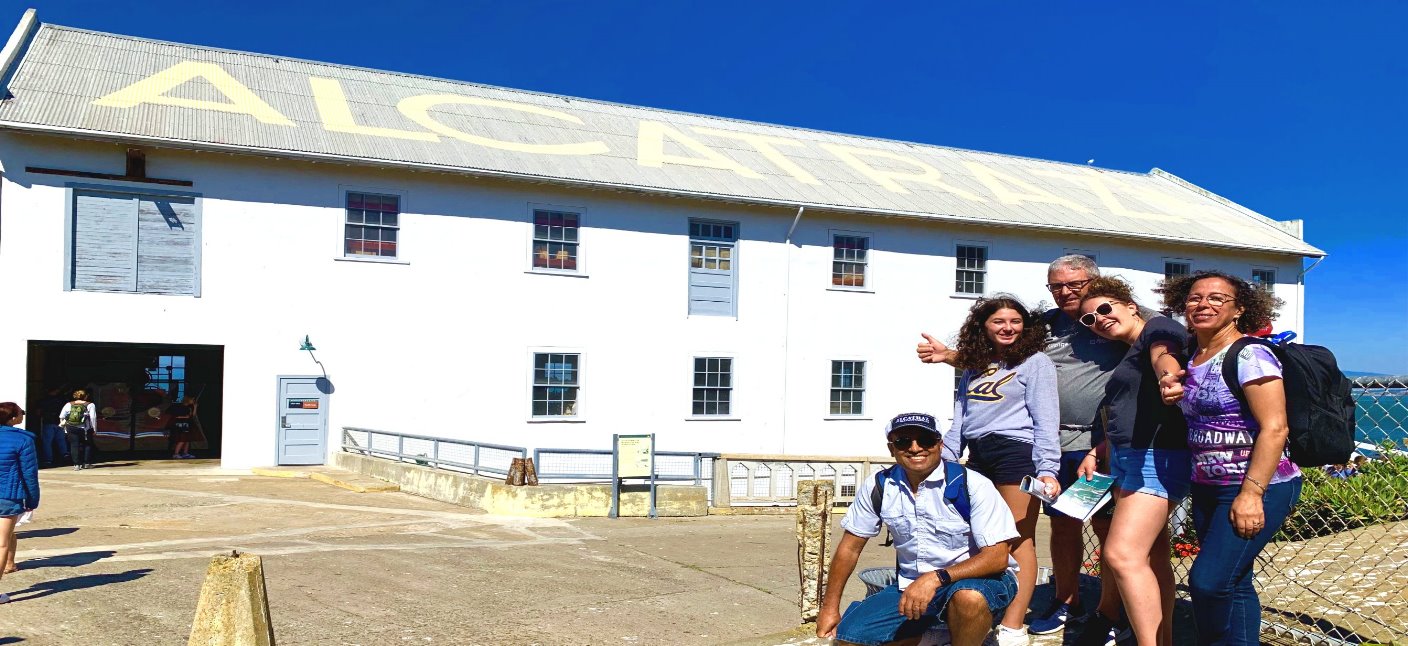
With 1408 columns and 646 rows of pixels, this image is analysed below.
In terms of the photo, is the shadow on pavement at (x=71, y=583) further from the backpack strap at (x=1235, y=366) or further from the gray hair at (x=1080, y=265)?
the backpack strap at (x=1235, y=366)

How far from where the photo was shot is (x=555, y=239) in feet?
67.3

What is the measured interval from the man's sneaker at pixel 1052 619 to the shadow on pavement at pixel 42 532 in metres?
10.3

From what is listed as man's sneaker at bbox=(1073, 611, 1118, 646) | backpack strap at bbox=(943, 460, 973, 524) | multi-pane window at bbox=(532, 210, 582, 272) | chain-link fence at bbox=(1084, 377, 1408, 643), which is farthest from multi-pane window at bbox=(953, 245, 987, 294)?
backpack strap at bbox=(943, 460, 973, 524)

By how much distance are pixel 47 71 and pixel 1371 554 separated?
69.7 ft

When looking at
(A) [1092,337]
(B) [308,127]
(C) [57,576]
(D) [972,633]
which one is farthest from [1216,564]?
(B) [308,127]

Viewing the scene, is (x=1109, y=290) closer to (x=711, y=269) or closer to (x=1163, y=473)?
(x=1163, y=473)

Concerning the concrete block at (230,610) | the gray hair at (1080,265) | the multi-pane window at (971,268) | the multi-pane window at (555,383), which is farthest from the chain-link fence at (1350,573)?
the multi-pane window at (971,268)

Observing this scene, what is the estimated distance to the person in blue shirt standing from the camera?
7652mm

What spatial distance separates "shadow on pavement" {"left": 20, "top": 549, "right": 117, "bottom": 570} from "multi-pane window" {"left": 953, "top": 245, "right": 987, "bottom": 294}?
1933 cm

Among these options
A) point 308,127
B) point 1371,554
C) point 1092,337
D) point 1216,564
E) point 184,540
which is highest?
point 308,127

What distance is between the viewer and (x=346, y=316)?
18.7 m

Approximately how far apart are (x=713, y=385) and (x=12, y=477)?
15.1 metres

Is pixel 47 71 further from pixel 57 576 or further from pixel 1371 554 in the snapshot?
pixel 1371 554

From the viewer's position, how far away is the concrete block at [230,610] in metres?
4.11
